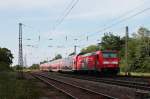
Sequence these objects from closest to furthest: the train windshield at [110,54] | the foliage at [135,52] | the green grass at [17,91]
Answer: the green grass at [17,91]
the train windshield at [110,54]
the foliage at [135,52]

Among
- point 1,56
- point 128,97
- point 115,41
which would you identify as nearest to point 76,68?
point 1,56

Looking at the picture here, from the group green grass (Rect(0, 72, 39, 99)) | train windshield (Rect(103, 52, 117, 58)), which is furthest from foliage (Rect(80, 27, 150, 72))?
green grass (Rect(0, 72, 39, 99))

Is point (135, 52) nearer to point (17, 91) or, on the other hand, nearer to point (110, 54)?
point (110, 54)

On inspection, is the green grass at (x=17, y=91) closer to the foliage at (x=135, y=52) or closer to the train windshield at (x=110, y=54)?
the train windshield at (x=110, y=54)

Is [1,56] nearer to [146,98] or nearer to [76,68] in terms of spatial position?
[76,68]

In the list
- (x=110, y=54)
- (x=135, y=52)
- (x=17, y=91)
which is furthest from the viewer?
(x=135, y=52)

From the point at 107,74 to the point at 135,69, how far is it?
90.4ft

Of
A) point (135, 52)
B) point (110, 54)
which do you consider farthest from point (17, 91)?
point (135, 52)

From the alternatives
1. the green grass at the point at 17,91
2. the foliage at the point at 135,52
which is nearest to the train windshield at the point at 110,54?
the foliage at the point at 135,52

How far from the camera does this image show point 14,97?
18188 millimetres

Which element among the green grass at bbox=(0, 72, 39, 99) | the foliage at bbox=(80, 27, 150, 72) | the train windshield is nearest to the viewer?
the green grass at bbox=(0, 72, 39, 99)

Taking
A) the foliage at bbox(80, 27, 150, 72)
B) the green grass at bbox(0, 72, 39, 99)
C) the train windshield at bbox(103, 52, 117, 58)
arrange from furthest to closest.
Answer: the foliage at bbox(80, 27, 150, 72) < the train windshield at bbox(103, 52, 117, 58) < the green grass at bbox(0, 72, 39, 99)

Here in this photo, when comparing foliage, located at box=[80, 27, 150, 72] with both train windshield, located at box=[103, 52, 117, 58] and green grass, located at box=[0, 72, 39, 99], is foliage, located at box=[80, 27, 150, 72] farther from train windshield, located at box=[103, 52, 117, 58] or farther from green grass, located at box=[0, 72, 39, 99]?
green grass, located at box=[0, 72, 39, 99]

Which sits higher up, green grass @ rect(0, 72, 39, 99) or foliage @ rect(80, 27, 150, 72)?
foliage @ rect(80, 27, 150, 72)
